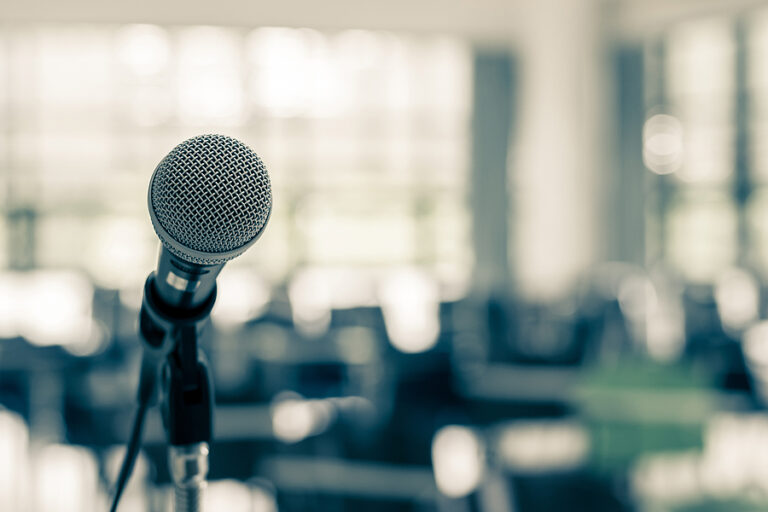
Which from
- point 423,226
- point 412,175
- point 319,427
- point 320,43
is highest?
point 320,43

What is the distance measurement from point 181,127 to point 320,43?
2013mm

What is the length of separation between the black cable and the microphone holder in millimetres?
63

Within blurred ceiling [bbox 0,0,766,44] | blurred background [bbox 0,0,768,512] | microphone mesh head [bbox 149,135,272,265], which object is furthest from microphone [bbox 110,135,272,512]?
blurred ceiling [bbox 0,0,766,44]

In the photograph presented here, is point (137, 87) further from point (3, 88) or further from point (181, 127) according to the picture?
point (3, 88)

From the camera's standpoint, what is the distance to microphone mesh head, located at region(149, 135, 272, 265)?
0.73m

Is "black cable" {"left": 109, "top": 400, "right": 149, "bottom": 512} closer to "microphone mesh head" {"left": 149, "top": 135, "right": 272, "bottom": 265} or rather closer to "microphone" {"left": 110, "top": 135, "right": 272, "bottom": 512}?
"microphone" {"left": 110, "top": 135, "right": 272, "bottom": 512}

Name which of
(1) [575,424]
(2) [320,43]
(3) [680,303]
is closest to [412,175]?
(2) [320,43]

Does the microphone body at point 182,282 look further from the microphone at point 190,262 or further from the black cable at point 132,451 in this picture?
the black cable at point 132,451

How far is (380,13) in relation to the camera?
9.63 metres

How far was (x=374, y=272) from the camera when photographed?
10406 mm

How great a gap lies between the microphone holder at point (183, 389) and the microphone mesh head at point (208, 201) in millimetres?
87

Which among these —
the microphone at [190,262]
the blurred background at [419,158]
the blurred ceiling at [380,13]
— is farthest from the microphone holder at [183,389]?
the blurred ceiling at [380,13]

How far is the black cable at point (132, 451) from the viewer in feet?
2.92

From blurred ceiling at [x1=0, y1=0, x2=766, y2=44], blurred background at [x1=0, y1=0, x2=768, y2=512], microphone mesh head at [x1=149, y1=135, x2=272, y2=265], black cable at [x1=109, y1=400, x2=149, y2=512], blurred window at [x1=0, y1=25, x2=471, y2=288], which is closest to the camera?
microphone mesh head at [x1=149, y1=135, x2=272, y2=265]
